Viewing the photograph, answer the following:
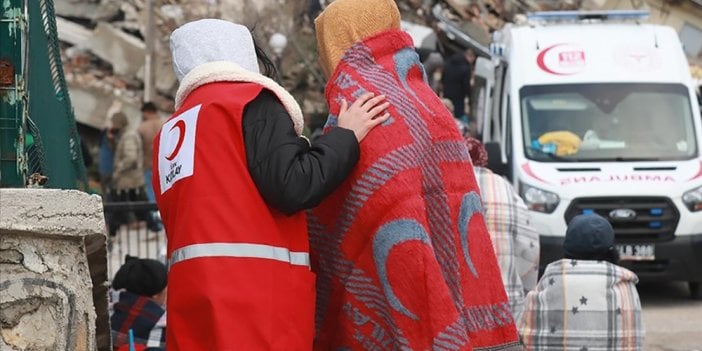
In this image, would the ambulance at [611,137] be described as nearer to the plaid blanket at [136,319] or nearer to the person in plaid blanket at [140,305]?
the person in plaid blanket at [140,305]

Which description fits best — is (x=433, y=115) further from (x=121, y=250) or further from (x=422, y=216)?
(x=121, y=250)

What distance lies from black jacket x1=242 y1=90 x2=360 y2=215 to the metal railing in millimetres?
6592

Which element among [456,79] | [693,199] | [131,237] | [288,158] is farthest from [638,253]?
[456,79]

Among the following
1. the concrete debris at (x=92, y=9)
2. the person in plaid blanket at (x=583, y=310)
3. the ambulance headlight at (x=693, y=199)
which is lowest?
the person in plaid blanket at (x=583, y=310)

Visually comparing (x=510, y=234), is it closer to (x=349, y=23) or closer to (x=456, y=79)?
(x=349, y=23)

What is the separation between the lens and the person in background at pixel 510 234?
21.9ft

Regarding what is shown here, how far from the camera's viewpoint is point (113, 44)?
25406 millimetres

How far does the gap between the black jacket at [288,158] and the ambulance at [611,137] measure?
8065mm

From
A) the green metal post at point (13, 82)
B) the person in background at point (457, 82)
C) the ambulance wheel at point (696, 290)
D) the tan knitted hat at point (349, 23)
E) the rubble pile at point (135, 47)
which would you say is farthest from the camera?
the rubble pile at point (135, 47)

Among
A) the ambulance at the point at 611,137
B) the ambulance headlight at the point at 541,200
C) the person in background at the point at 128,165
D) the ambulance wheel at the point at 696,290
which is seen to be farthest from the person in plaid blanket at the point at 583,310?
the person in background at the point at 128,165

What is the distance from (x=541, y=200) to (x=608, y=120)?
1.38 metres

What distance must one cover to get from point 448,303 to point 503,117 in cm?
1048

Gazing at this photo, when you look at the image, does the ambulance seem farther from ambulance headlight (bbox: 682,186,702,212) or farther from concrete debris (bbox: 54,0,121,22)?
concrete debris (bbox: 54,0,121,22)

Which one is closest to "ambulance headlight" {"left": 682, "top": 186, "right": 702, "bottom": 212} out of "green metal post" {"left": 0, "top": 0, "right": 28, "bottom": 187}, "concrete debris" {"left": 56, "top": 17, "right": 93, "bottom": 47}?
"green metal post" {"left": 0, "top": 0, "right": 28, "bottom": 187}
